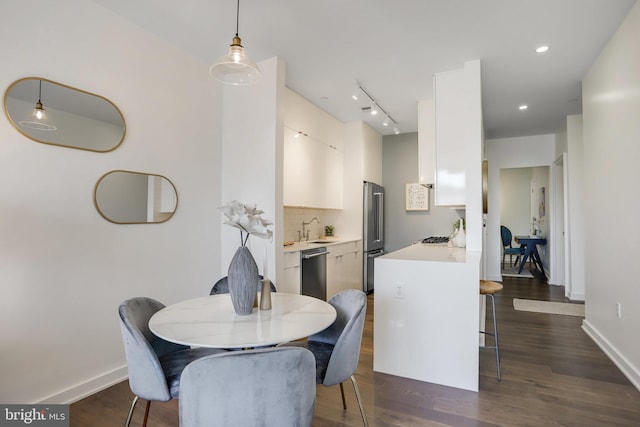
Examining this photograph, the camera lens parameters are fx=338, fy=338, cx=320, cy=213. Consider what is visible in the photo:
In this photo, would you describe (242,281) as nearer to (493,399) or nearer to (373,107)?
(493,399)

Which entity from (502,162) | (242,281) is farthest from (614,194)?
(502,162)

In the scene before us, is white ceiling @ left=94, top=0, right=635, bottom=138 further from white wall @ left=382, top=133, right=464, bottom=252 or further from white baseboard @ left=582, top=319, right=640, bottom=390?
white baseboard @ left=582, top=319, right=640, bottom=390

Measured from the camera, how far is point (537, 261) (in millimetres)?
7035

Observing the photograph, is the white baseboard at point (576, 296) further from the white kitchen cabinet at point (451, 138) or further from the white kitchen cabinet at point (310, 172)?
the white kitchen cabinet at point (310, 172)

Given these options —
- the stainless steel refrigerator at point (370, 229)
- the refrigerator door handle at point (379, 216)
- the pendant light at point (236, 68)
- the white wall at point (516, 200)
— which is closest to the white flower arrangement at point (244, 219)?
the pendant light at point (236, 68)

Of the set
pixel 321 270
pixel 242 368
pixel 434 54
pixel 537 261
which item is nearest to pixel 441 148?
pixel 434 54

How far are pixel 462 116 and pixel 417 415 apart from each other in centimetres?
261

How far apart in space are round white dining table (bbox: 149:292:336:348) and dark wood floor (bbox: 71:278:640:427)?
76cm

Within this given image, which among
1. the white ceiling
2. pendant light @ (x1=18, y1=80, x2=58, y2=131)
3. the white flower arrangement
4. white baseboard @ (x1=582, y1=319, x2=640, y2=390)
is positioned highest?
the white ceiling

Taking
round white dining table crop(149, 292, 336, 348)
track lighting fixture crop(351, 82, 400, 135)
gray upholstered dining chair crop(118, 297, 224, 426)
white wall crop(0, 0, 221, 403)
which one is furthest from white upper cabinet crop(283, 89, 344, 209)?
gray upholstered dining chair crop(118, 297, 224, 426)

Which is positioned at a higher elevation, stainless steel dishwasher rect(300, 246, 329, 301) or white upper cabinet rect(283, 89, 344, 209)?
white upper cabinet rect(283, 89, 344, 209)

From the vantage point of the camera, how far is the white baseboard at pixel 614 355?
2416 millimetres

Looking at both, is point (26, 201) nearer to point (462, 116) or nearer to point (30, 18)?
point (30, 18)

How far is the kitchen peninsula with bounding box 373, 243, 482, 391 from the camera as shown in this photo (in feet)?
7.77
